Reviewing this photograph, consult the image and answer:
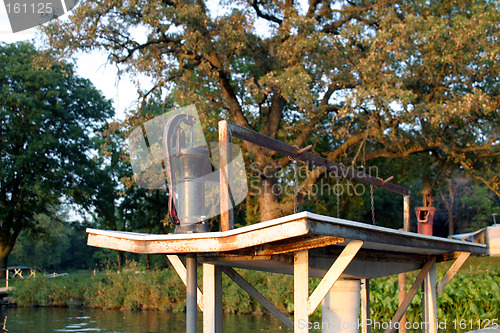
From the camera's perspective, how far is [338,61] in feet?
49.9

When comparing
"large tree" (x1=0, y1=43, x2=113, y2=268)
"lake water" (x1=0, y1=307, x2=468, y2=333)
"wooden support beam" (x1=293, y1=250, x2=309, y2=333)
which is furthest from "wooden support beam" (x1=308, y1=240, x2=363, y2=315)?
"large tree" (x1=0, y1=43, x2=113, y2=268)

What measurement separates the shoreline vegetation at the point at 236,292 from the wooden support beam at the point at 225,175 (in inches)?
366

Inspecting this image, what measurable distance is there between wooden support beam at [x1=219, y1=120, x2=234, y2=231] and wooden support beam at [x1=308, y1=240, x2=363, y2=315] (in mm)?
912

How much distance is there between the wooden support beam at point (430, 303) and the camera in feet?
22.1

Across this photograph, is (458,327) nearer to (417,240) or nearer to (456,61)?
(456,61)

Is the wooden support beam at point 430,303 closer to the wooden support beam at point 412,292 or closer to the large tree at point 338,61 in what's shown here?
the wooden support beam at point 412,292

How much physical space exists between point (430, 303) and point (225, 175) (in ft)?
12.5

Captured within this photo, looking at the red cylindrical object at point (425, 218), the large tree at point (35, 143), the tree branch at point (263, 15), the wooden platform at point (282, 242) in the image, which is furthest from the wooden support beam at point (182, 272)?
the large tree at point (35, 143)

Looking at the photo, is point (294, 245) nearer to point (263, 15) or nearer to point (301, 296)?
point (301, 296)

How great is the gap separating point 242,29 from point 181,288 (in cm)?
855

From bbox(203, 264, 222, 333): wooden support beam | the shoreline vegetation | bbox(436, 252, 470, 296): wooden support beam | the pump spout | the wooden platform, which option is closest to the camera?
the wooden platform

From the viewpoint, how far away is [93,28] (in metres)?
15.7

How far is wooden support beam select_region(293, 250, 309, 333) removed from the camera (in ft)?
13.4

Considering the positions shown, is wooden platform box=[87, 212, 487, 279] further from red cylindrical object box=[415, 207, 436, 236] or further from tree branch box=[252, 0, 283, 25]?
tree branch box=[252, 0, 283, 25]
